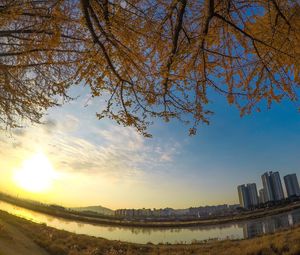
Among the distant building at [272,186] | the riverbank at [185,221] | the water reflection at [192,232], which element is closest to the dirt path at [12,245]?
the water reflection at [192,232]

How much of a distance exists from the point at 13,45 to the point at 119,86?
374 cm

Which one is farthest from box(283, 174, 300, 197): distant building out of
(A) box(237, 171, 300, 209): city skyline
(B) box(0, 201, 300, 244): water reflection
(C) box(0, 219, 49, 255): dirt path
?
(C) box(0, 219, 49, 255): dirt path

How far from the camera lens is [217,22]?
14.8ft

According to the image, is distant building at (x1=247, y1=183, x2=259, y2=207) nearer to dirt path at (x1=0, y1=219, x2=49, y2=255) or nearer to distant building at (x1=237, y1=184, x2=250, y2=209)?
distant building at (x1=237, y1=184, x2=250, y2=209)

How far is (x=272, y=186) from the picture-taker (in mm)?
116938

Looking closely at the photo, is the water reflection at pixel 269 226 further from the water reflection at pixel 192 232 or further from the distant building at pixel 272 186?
the distant building at pixel 272 186

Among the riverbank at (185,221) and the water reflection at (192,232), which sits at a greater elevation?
the riverbank at (185,221)

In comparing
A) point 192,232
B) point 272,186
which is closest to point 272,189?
point 272,186

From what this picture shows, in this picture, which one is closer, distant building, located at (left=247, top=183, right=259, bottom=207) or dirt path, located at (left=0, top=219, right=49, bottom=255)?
dirt path, located at (left=0, top=219, right=49, bottom=255)

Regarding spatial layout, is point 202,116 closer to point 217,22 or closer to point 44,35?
point 217,22

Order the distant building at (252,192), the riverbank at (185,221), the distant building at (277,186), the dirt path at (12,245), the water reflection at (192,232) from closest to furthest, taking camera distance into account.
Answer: the dirt path at (12,245) < the water reflection at (192,232) < the riverbank at (185,221) < the distant building at (277,186) < the distant building at (252,192)

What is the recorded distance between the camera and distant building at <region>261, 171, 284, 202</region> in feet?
375

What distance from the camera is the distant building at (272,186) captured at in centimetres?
11425

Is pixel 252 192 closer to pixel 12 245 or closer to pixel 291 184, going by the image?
pixel 291 184
